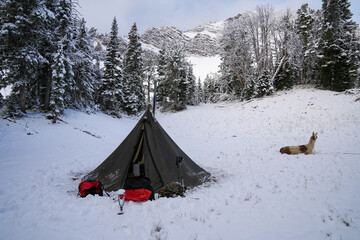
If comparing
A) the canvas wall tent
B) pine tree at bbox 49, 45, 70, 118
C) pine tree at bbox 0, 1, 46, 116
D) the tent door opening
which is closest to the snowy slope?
the canvas wall tent

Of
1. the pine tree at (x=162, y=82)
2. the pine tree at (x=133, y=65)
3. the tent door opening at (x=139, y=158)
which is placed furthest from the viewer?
the pine tree at (x=162, y=82)

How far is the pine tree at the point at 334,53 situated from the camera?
23.4 meters

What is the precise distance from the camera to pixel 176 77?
34.4 meters

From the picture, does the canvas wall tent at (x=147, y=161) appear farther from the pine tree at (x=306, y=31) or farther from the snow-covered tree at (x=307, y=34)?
the pine tree at (x=306, y=31)

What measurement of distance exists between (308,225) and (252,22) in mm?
33560

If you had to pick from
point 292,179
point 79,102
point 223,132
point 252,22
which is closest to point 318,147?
point 292,179

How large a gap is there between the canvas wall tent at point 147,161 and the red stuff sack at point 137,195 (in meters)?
1.37

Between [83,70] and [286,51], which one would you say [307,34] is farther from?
[83,70]

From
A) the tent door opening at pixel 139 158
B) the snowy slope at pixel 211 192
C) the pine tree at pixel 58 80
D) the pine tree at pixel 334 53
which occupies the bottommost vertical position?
the snowy slope at pixel 211 192

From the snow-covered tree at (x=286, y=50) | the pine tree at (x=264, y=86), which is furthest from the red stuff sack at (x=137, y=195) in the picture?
the snow-covered tree at (x=286, y=50)

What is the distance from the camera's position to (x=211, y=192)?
610cm

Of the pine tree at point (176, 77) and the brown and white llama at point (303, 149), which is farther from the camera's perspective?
the pine tree at point (176, 77)

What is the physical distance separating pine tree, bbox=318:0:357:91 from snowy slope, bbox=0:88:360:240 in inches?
523

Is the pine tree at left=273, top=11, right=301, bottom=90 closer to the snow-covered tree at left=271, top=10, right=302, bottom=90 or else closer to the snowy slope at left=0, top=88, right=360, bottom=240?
the snow-covered tree at left=271, top=10, right=302, bottom=90
